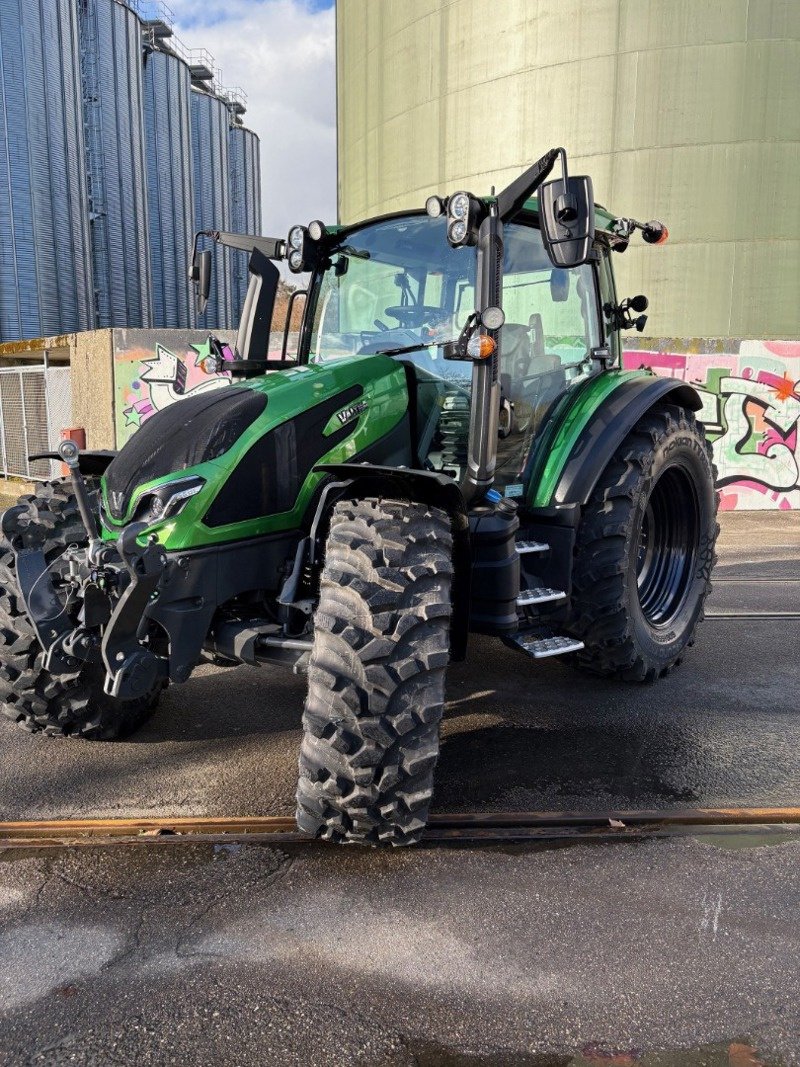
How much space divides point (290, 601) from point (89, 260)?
644 inches

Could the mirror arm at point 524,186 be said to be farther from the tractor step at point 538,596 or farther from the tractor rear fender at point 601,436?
the tractor step at point 538,596

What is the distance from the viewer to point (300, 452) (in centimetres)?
367

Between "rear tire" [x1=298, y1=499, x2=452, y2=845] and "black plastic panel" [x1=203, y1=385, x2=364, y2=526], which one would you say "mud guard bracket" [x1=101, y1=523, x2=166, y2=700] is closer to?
"black plastic panel" [x1=203, y1=385, x2=364, y2=526]

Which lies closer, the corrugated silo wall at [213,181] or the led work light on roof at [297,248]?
the led work light on roof at [297,248]

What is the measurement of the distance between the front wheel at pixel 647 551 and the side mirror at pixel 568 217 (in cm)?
145

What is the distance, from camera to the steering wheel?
424cm

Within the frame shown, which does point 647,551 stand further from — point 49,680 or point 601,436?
point 49,680

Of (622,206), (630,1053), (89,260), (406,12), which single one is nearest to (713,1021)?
(630,1053)

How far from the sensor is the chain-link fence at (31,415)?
13672 mm

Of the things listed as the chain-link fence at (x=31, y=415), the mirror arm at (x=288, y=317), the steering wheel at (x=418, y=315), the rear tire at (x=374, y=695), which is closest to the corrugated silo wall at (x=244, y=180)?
the chain-link fence at (x=31, y=415)

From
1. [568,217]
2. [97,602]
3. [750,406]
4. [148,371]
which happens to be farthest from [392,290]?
[750,406]

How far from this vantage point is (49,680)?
390cm

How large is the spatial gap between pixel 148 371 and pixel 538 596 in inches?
398

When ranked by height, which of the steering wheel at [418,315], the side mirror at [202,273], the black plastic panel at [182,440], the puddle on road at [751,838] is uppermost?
the side mirror at [202,273]
